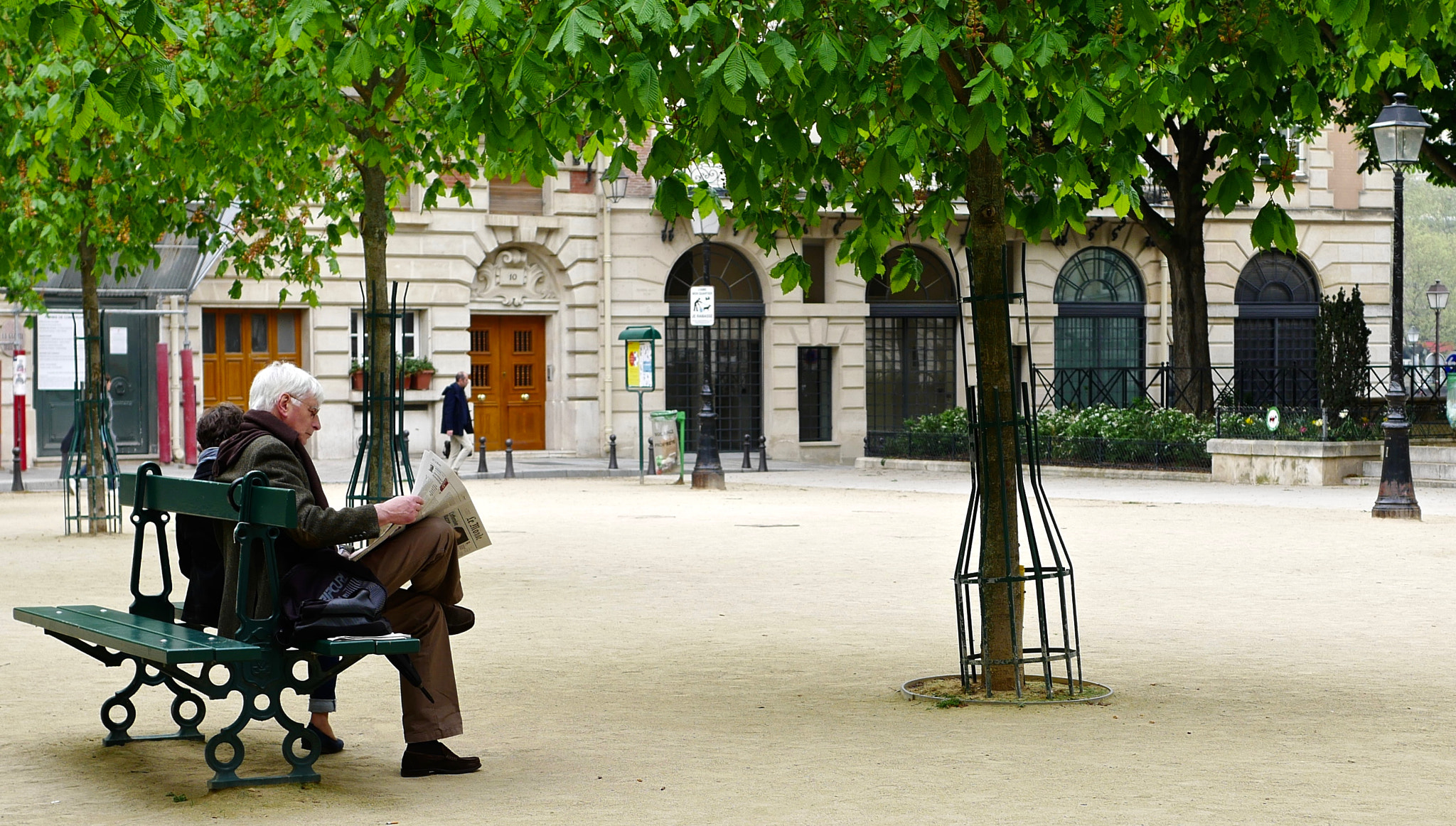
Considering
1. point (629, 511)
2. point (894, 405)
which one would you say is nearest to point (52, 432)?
point (629, 511)

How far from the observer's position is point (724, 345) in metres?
35.3

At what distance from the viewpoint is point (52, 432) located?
30.1 metres

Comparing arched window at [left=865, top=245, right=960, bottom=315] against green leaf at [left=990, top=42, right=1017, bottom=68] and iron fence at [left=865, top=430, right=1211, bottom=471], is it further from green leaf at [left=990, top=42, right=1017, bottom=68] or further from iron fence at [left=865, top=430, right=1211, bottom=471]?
green leaf at [left=990, top=42, right=1017, bottom=68]

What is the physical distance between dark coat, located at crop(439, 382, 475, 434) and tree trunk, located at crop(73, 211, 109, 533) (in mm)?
9567

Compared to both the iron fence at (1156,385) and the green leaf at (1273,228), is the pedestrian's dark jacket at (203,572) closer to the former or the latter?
the green leaf at (1273,228)

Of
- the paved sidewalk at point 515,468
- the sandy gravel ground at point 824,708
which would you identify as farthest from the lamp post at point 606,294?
the sandy gravel ground at point 824,708

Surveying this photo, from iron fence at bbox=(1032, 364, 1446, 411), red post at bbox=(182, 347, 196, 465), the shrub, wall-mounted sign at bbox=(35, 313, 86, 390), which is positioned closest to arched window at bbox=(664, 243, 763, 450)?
iron fence at bbox=(1032, 364, 1446, 411)

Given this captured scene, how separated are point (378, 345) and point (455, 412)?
15207 mm

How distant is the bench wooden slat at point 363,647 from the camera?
5.75 meters

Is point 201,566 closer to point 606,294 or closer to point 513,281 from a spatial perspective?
point 606,294

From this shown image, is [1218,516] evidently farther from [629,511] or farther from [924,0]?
[924,0]

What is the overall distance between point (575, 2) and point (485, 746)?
9.09 ft

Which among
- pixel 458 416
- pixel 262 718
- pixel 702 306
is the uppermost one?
pixel 702 306

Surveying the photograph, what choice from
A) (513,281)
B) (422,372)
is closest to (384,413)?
(422,372)
